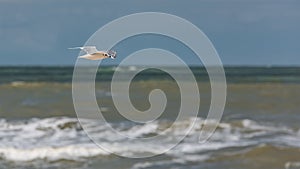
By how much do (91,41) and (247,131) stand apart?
42.5 ft

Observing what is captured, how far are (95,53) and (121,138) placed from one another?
37.2 ft

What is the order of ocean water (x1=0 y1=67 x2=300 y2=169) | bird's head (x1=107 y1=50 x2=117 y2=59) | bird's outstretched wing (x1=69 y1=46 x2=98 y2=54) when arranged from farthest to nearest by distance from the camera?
1. ocean water (x1=0 y1=67 x2=300 y2=169)
2. bird's outstretched wing (x1=69 y1=46 x2=98 y2=54)
3. bird's head (x1=107 y1=50 x2=117 y2=59)

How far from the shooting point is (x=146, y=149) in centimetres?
1636

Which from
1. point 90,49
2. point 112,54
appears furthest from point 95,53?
point 112,54

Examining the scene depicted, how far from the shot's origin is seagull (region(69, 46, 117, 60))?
7.12m

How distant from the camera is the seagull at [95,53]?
281 inches

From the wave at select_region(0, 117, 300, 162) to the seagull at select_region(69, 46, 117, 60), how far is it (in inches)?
285

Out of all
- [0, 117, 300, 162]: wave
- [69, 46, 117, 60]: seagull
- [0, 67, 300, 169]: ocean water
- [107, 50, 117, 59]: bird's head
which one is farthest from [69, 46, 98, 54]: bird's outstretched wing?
[0, 117, 300, 162]: wave

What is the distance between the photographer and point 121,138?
60.7ft

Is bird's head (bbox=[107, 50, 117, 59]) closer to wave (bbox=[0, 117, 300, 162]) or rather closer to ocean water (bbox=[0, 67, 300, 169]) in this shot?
ocean water (bbox=[0, 67, 300, 169])

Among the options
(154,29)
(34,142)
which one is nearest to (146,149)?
(34,142)

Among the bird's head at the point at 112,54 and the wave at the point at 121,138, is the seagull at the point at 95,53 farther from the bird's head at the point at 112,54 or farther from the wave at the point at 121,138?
the wave at the point at 121,138

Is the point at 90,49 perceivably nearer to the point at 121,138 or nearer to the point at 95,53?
the point at 95,53

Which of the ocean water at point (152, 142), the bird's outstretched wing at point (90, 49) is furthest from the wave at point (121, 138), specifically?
the bird's outstretched wing at point (90, 49)
